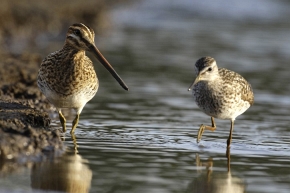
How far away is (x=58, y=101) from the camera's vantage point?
10.8 metres

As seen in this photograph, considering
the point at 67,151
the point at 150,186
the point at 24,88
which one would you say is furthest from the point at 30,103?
the point at 150,186

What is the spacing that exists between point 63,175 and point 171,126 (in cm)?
404

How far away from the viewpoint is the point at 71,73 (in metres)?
10.8

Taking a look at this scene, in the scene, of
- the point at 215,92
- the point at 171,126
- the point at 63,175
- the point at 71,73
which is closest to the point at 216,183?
the point at 63,175

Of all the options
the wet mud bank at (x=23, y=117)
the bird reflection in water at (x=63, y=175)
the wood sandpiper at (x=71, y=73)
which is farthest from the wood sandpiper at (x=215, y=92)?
the bird reflection in water at (x=63, y=175)

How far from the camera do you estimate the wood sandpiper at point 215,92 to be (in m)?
11.0

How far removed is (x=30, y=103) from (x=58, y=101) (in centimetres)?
135

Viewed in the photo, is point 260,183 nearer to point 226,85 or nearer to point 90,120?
point 226,85

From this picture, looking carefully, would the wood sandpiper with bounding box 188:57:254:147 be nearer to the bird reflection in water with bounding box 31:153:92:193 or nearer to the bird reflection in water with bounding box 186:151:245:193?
the bird reflection in water with bounding box 186:151:245:193

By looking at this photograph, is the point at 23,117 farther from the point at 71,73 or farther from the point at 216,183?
the point at 216,183

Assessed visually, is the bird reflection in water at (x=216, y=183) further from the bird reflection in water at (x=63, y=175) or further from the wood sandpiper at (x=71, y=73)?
the wood sandpiper at (x=71, y=73)

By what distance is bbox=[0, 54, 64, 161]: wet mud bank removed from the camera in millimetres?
8982

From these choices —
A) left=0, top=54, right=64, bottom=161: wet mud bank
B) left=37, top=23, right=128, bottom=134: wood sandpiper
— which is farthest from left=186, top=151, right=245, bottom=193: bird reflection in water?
left=37, top=23, right=128, bottom=134: wood sandpiper

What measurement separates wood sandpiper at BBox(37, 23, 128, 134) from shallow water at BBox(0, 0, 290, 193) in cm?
60
